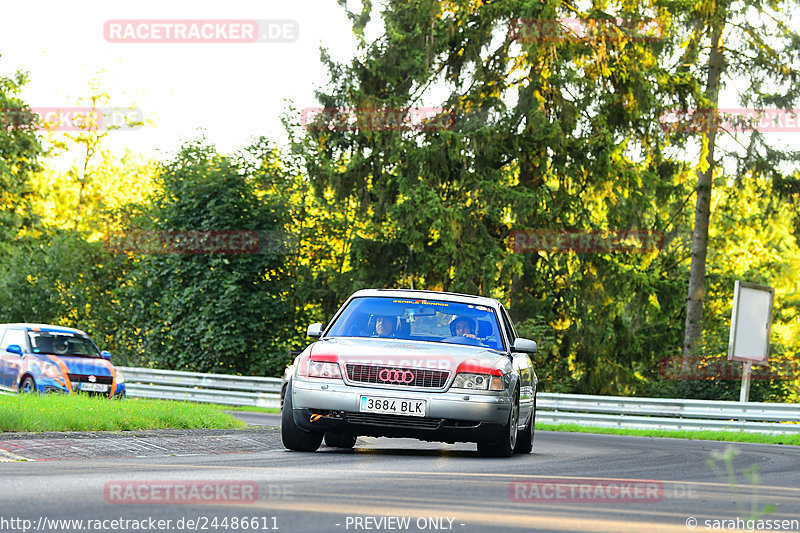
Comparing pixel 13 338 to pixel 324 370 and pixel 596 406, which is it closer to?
pixel 596 406

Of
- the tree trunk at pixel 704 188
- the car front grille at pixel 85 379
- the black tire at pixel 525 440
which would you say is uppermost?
the tree trunk at pixel 704 188

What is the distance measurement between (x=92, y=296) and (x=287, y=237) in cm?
804

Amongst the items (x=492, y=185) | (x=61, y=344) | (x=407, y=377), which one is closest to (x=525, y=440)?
(x=407, y=377)

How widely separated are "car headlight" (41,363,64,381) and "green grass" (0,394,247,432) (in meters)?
6.31

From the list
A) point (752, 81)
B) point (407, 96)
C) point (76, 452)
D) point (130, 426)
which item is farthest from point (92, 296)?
point (76, 452)

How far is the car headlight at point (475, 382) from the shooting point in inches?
489

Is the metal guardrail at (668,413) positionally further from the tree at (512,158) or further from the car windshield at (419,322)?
the car windshield at (419,322)

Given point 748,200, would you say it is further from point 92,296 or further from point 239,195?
point 92,296

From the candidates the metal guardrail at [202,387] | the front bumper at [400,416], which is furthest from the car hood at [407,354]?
the metal guardrail at [202,387]

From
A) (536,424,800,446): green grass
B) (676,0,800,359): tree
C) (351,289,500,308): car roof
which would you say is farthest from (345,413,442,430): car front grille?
(676,0,800,359): tree

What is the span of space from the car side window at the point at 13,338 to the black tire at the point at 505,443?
14293 millimetres

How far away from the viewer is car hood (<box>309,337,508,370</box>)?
12.4m

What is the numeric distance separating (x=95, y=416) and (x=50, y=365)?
33.6 feet

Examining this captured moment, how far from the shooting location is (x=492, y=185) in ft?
113
